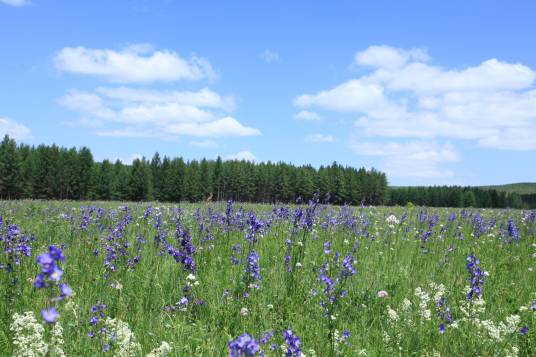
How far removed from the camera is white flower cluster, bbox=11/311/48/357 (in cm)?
289

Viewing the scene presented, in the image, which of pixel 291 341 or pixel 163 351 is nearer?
pixel 291 341

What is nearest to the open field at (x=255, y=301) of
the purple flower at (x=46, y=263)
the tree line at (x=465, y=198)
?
the purple flower at (x=46, y=263)

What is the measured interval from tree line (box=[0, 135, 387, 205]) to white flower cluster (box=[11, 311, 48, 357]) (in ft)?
210

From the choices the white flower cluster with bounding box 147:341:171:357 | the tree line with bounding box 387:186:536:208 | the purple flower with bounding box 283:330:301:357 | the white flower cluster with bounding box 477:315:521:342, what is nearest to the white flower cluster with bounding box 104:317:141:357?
the white flower cluster with bounding box 147:341:171:357

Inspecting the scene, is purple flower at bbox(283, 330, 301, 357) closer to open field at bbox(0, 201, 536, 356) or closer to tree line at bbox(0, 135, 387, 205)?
open field at bbox(0, 201, 536, 356)

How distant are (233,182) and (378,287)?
309 ft

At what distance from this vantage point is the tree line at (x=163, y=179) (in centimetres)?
7438

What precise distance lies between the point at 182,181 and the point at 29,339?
8981 cm

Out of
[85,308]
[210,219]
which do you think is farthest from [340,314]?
[210,219]

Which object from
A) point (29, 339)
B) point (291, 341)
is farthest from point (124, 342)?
point (291, 341)

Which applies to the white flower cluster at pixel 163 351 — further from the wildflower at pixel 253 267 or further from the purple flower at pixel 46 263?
the wildflower at pixel 253 267

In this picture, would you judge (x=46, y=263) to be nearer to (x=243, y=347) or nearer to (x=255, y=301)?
(x=243, y=347)

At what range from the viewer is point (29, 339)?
2.98 m

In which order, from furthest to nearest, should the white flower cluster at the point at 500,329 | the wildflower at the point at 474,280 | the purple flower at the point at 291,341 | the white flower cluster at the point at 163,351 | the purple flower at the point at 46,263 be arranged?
1. the wildflower at the point at 474,280
2. the white flower cluster at the point at 500,329
3. the white flower cluster at the point at 163,351
4. the purple flower at the point at 291,341
5. the purple flower at the point at 46,263
